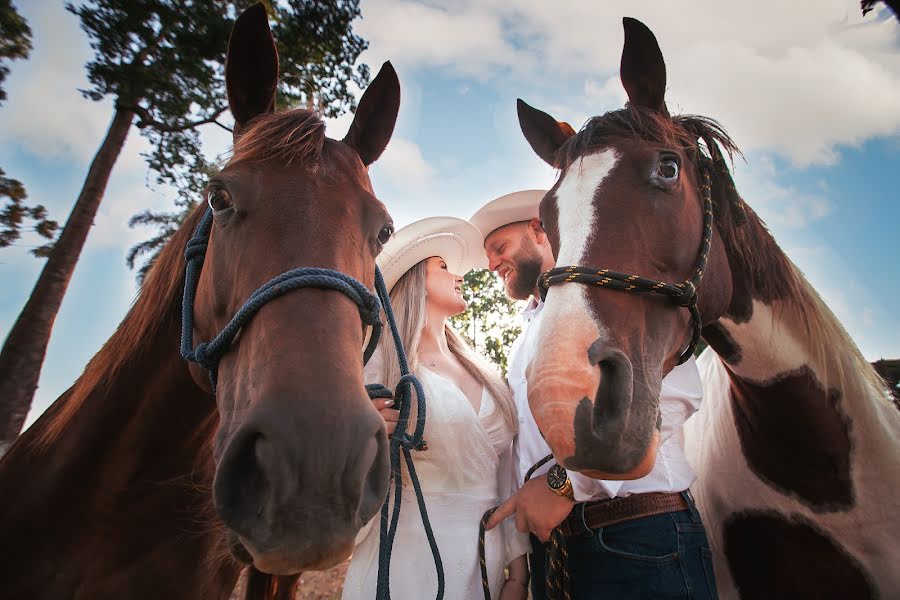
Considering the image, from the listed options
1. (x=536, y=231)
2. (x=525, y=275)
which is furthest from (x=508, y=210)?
(x=525, y=275)

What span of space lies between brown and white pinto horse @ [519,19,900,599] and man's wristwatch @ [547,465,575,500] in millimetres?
631

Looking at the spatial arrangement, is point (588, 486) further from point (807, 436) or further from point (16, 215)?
point (16, 215)

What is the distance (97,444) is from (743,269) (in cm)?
284

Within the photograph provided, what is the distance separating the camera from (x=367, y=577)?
2.15 m

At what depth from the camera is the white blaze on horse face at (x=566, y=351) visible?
1.38 meters

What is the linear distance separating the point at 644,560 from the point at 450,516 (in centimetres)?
87

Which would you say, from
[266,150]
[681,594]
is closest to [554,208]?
[266,150]

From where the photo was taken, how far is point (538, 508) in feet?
6.80

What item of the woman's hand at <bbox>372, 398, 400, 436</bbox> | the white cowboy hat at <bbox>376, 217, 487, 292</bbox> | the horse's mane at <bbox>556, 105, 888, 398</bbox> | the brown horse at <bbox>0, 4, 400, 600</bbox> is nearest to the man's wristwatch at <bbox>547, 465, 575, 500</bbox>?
the woman's hand at <bbox>372, 398, 400, 436</bbox>

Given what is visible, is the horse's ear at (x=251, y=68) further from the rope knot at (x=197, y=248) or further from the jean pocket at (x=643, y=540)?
the jean pocket at (x=643, y=540)

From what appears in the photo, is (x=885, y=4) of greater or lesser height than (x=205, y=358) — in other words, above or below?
above

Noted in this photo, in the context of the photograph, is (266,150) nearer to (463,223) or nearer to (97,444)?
(97,444)

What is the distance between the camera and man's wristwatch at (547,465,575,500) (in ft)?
6.57

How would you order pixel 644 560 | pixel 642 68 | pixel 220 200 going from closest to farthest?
pixel 220 200 → pixel 644 560 → pixel 642 68
